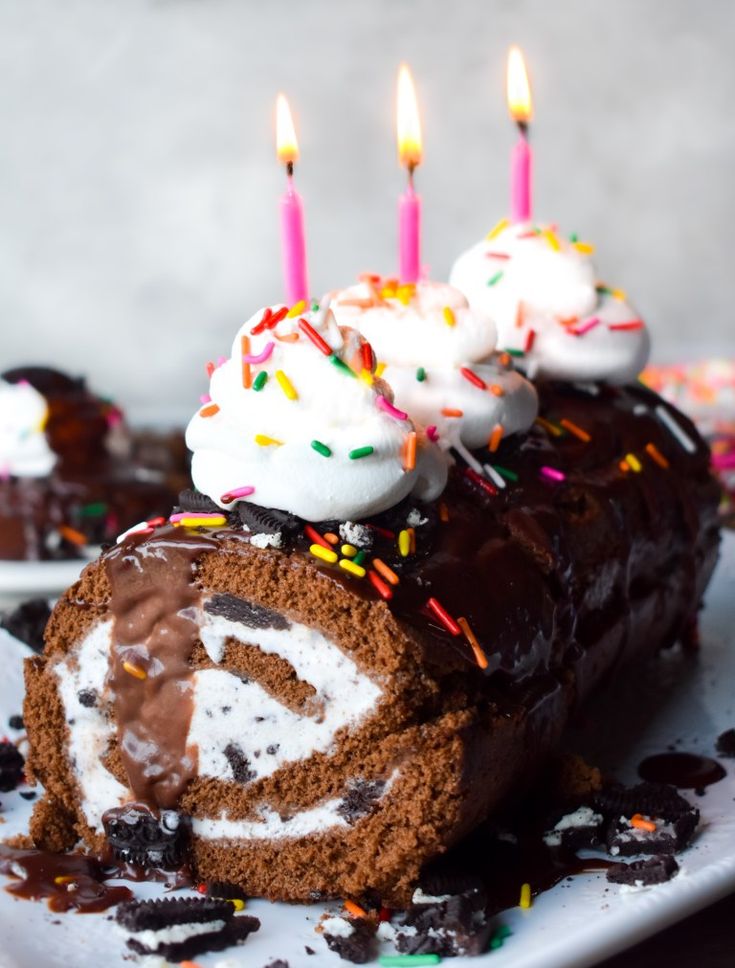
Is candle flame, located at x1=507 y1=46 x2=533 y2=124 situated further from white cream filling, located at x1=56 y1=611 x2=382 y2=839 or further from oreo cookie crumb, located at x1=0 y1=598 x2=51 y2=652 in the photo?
oreo cookie crumb, located at x1=0 y1=598 x2=51 y2=652

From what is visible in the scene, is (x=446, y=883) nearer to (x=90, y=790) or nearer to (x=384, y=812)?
(x=384, y=812)

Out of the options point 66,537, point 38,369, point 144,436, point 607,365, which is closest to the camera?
point 607,365

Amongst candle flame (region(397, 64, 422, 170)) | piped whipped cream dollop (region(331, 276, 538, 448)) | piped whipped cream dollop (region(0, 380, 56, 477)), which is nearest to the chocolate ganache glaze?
piped whipped cream dollop (region(331, 276, 538, 448))

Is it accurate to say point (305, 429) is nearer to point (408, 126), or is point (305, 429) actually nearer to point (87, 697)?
point (87, 697)

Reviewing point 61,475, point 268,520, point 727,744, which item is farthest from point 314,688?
point 61,475

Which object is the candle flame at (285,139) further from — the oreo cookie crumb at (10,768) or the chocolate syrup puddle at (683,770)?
the chocolate syrup puddle at (683,770)

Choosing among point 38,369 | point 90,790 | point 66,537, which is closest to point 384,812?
point 90,790

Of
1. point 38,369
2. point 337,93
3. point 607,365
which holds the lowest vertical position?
point 38,369

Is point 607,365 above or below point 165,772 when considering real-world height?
above
